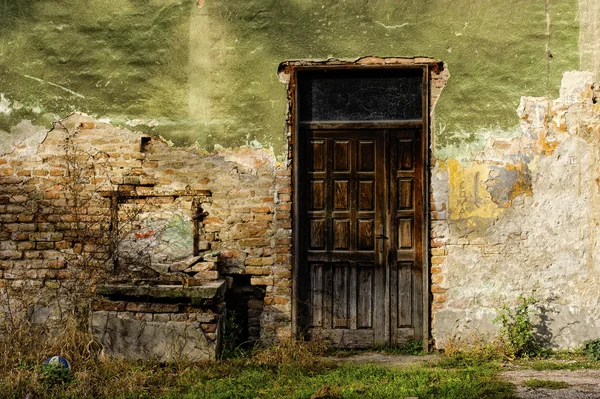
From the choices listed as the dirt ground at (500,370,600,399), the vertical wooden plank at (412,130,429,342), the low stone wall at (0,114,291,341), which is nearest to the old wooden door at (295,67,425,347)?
the vertical wooden plank at (412,130,429,342)

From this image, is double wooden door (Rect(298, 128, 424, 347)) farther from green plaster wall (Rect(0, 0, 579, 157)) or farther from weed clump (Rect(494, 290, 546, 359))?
weed clump (Rect(494, 290, 546, 359))

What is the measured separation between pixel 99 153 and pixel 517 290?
14.0 feet

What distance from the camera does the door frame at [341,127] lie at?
20.8 feet

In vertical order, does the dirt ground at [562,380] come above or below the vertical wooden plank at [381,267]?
below

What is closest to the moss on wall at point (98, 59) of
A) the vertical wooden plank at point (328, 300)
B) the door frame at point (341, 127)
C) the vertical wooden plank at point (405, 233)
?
the door frame at point (341, 127)

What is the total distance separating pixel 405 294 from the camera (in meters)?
6.52

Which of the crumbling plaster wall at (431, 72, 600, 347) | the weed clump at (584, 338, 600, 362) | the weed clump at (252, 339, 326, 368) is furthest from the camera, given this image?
the crumbling plaster wall at (431, 72, 600, 347)

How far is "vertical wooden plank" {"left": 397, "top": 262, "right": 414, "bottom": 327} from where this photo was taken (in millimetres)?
6512

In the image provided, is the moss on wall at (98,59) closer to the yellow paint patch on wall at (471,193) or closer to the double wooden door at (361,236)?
the double wooden door at (361,236)

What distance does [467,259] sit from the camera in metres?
6.30

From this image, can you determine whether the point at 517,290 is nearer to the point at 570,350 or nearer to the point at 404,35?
the point at 570,350

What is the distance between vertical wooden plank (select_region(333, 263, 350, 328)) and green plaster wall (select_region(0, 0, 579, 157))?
1.32 metres

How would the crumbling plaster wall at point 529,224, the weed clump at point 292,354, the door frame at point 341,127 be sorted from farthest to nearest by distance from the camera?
the door frame at point 341,127, the crumbling plaster wall at point 529,224, the weed clump at point 292,354

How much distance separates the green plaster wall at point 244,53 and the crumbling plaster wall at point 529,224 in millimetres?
239
